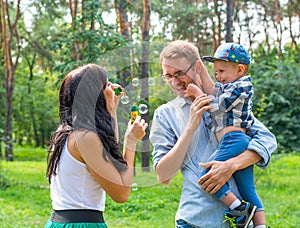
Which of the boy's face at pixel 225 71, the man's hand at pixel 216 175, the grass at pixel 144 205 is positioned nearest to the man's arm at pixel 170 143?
the man's hand at pixel 216 175

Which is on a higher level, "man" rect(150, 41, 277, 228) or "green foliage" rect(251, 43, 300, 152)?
"man" rect(150, 41, 277, 228)

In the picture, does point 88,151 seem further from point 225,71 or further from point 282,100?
point 282,100

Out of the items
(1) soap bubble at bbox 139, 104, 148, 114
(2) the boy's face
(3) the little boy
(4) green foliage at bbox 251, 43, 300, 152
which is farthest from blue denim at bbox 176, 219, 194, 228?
(4) green foliage at bbox 251, 43, 300, 152

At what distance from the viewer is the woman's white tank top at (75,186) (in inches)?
88.7

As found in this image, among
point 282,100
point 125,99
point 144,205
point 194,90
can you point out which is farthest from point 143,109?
point 282,100

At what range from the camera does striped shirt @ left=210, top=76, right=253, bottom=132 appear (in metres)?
2.15

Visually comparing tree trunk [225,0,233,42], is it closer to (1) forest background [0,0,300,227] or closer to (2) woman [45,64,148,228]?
(1) forest background [0,0,300,227]

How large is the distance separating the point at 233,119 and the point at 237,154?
0.44ft

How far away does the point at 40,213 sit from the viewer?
7645mm

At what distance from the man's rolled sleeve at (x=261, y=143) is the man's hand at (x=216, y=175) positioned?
133 millimetres

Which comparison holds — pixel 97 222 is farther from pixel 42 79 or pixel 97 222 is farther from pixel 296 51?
pixel 42 79

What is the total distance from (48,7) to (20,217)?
15861 millimetres

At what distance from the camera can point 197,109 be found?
2.08 m

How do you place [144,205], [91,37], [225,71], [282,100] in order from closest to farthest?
[225,71], [144,205], [91,37], [282,100]
